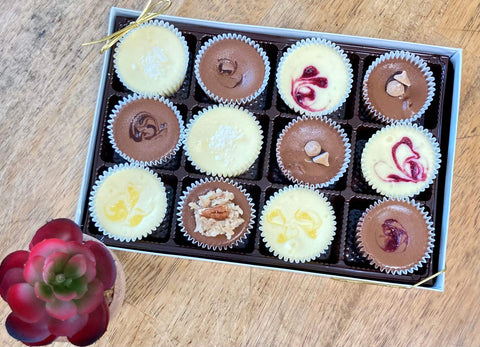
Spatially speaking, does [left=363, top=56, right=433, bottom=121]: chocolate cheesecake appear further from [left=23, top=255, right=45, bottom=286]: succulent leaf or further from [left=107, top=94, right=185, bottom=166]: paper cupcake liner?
[left=23, top=255, right=45, bottom=286]: succulent leaf

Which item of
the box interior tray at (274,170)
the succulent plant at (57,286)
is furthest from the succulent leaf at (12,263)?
the box interior tray at (274,170)

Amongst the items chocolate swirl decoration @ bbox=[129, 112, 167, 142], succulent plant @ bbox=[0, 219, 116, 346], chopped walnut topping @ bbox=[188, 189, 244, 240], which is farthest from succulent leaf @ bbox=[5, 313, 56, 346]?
chocolate swirl decoration @ bbox=[129, 112, 167, 142]

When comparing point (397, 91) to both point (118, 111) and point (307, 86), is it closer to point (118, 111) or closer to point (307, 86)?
point (307, 86)

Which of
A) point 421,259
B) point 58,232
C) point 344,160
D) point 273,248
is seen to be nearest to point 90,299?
point 58,232

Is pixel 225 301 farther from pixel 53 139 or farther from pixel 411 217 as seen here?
pixel 53 139

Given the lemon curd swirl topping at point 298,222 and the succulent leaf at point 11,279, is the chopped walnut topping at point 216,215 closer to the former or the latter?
the lemon curd swirl topping at point 298,222

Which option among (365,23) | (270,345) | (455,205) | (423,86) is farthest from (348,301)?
(365,23)
